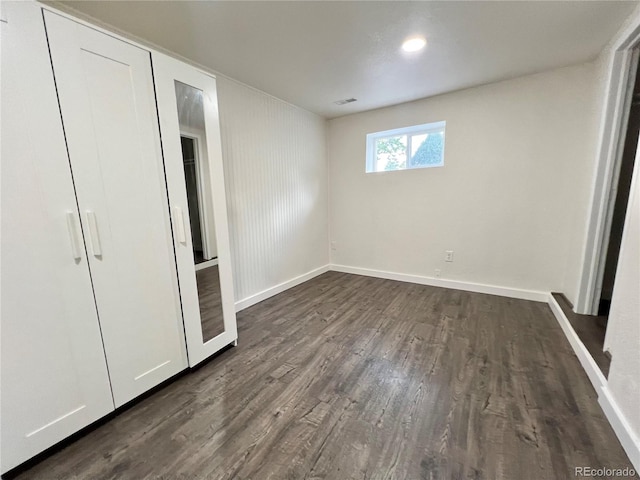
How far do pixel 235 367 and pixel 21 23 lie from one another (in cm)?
215

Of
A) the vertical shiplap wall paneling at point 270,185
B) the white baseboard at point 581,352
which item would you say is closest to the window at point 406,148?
the vertical shiplap wall paneling at point 270,185

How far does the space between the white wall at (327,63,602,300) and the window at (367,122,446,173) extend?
0.38 ft

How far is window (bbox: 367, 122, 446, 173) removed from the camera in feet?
11.3

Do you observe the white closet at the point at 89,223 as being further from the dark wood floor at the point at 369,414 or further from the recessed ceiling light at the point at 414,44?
the recessed ceiling light at the point at 414,44

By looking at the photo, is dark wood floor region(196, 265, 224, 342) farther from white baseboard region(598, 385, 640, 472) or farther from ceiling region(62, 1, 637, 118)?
white baseboard region(598, 385, 640, 472)

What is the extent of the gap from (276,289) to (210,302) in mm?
1461

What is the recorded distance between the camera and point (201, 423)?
1.48 metres

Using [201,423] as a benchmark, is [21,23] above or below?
above

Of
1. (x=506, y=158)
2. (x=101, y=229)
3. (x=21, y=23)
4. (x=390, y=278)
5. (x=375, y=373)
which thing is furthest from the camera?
(x=390, y=278)

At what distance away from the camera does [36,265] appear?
119 centimetres

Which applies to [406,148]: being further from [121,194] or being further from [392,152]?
[121,194]

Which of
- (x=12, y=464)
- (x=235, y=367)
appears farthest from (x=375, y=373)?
(x=12, y=464)

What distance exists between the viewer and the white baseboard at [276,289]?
299 centimetres

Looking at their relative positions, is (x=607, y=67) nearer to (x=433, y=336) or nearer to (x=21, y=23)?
(x=433, y=336)
